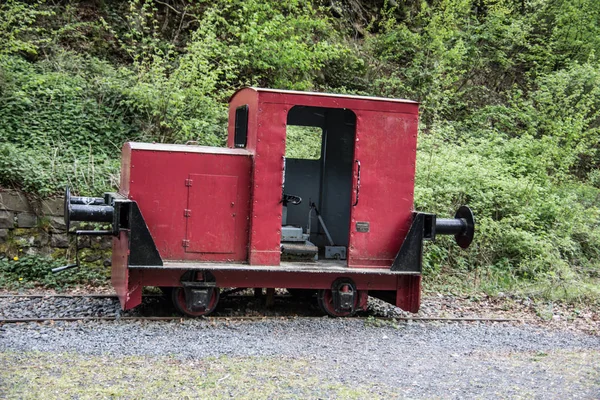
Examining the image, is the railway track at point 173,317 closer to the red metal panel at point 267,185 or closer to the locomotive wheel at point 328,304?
the locomotive wheel at point 328,304

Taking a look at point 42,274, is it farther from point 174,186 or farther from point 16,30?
point 16,30

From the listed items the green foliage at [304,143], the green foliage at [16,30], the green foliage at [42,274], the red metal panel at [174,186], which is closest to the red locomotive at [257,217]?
the red metal panel at [174,186]

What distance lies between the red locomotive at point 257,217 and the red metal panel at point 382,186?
1 centimetres

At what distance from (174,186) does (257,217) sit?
3.46 ft

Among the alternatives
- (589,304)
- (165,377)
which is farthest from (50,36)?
(589,304)

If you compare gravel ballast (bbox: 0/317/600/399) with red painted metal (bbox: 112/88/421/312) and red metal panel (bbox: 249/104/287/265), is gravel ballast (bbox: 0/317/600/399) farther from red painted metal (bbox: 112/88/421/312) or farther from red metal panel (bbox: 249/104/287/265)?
red metal panel (bbox: 249/104/287/265)

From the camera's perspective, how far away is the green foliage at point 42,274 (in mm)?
9555

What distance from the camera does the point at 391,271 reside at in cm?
830

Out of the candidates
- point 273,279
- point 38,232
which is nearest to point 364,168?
point 273,279

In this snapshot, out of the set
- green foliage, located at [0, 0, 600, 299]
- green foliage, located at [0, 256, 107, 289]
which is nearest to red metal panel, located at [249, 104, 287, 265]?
green foliage, located at [0, 256, 107, 289]

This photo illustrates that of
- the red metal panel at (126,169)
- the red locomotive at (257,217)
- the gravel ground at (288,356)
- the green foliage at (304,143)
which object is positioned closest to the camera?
the gravel ground at (288,356)

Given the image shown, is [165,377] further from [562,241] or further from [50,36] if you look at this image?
[50,36]

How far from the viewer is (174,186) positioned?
7824mm

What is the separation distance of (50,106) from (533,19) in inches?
557
